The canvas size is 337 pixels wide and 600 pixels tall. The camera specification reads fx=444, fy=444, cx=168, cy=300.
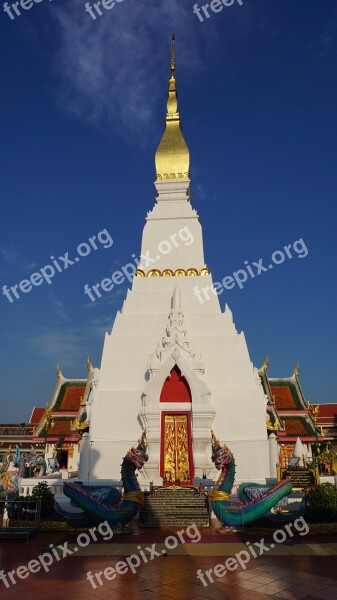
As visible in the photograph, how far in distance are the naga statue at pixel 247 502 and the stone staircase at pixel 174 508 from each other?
1.15 meters

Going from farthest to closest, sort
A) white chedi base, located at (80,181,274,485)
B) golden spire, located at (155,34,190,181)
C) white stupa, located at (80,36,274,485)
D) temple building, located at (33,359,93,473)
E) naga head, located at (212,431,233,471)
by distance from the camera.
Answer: temple building, located at (33,359,93,473)
golden spire, located at (155,34,190,181)
white chedi base, located at (80,181,274,485)
white stupa, located at (80,36,274,485)
naga head, located at (212,431,233,471)

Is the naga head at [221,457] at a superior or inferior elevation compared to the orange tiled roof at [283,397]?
inferior

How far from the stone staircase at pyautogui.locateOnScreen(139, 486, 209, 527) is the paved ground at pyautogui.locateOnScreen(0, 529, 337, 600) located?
117 cm

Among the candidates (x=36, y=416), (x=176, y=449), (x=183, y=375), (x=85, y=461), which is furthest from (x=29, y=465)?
(x=36, y=416)

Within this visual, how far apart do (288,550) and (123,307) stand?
11.1 metres

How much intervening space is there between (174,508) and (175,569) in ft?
15.3

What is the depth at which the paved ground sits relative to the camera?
6133 millimetres

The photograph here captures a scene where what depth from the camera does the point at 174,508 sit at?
11.9 m

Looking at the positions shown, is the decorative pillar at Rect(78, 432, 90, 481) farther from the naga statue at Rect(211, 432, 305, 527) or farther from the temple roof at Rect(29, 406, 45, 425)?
the temple roof at Rect(29, 406, 45, 425)

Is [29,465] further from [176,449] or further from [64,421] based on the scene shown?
[64,421]

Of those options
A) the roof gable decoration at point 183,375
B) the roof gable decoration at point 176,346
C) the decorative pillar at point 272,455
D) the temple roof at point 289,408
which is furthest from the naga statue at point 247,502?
the temple roof at point 289,408

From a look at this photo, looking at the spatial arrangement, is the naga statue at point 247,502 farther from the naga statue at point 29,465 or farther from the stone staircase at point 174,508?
the naga statue at point 29,465

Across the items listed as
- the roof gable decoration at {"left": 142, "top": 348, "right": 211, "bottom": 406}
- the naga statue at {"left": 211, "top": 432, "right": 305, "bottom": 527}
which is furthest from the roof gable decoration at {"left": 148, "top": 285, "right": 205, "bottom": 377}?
the naga statue at {"left": 211, "top": 432, "right": 305, "bottom": 527}

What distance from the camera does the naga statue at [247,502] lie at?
33.6 ft
